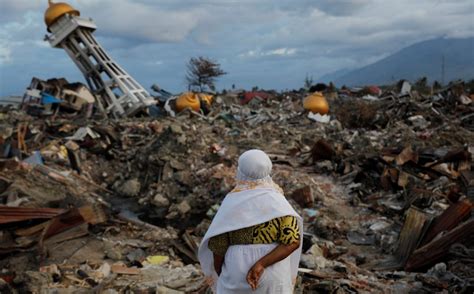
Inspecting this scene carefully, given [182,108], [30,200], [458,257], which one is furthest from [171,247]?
[182,108]

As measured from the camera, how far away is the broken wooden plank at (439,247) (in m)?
4.14

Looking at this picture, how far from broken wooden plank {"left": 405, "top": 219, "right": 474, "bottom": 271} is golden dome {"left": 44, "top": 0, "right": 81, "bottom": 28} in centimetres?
1645

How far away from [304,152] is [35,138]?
23.1 feet

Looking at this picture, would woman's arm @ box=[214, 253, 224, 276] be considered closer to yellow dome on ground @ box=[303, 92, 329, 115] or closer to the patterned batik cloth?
the patterned batik cloth

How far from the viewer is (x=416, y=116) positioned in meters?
12.4

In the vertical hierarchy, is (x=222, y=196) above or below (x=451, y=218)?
below

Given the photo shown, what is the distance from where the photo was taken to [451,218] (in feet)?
15.1

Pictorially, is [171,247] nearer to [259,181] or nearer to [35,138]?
[259,181]

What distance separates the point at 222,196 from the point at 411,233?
4055 millimetres

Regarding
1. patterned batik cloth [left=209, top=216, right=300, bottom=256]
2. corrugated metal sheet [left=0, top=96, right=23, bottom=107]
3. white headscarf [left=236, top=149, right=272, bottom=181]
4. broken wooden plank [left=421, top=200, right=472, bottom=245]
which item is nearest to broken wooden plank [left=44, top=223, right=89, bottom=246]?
patterned batik cloth [left=209, top=216, right=300, bottom=256]

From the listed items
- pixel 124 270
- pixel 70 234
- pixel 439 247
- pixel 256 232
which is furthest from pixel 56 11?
pixel 256 232

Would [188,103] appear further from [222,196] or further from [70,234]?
[70,234]

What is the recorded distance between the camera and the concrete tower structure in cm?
1683

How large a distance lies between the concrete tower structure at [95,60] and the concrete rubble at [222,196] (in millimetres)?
4047
